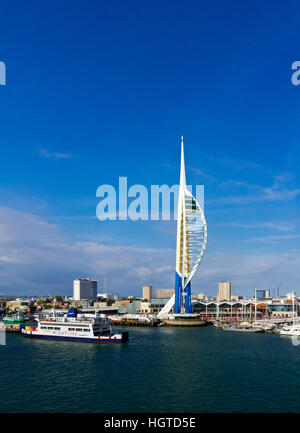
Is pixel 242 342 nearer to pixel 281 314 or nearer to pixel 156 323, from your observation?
pixel 156 323

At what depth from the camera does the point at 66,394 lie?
64.9 ft

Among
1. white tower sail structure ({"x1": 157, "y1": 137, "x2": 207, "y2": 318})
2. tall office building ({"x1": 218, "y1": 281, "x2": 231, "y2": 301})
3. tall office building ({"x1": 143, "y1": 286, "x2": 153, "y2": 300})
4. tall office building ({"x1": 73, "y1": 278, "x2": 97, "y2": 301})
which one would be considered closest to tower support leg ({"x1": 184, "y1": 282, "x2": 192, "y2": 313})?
white tower sail structure ({"x1": 157, "y1": 137, "x2": 207, "y2": 318})

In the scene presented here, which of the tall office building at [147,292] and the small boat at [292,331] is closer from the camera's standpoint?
the small boat at [292,331]

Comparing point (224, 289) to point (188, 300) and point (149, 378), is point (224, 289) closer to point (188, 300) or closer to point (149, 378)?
point (188, 300)

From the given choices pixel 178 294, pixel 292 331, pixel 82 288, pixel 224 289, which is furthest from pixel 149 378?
pixel 82 288

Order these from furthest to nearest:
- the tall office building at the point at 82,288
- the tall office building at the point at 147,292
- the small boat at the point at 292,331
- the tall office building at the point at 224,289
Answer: the tall office building at the point at 82,288
the tall office building at the point at 147,292
the tall office building at the point at 224,289
the small boat at the point at 292,331

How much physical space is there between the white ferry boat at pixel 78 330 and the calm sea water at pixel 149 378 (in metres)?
1.68

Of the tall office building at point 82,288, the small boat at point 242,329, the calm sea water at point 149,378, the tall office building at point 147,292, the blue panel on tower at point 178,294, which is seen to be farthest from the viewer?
the tall office building at point 82,288

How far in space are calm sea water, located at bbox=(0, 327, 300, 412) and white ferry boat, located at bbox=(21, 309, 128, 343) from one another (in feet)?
5.50

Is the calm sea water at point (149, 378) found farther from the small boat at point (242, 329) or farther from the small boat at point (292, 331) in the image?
the small boat at point (242, 329)

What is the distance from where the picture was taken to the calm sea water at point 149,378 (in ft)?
59.6

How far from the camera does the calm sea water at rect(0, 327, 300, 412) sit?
59.6 feet

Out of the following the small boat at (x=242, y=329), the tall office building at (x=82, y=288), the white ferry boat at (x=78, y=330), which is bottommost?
the tall office building at (x=82, y=288)

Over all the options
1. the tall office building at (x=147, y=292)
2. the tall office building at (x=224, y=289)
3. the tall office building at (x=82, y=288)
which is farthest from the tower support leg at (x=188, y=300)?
the tall office building at (x=82, y=288)
